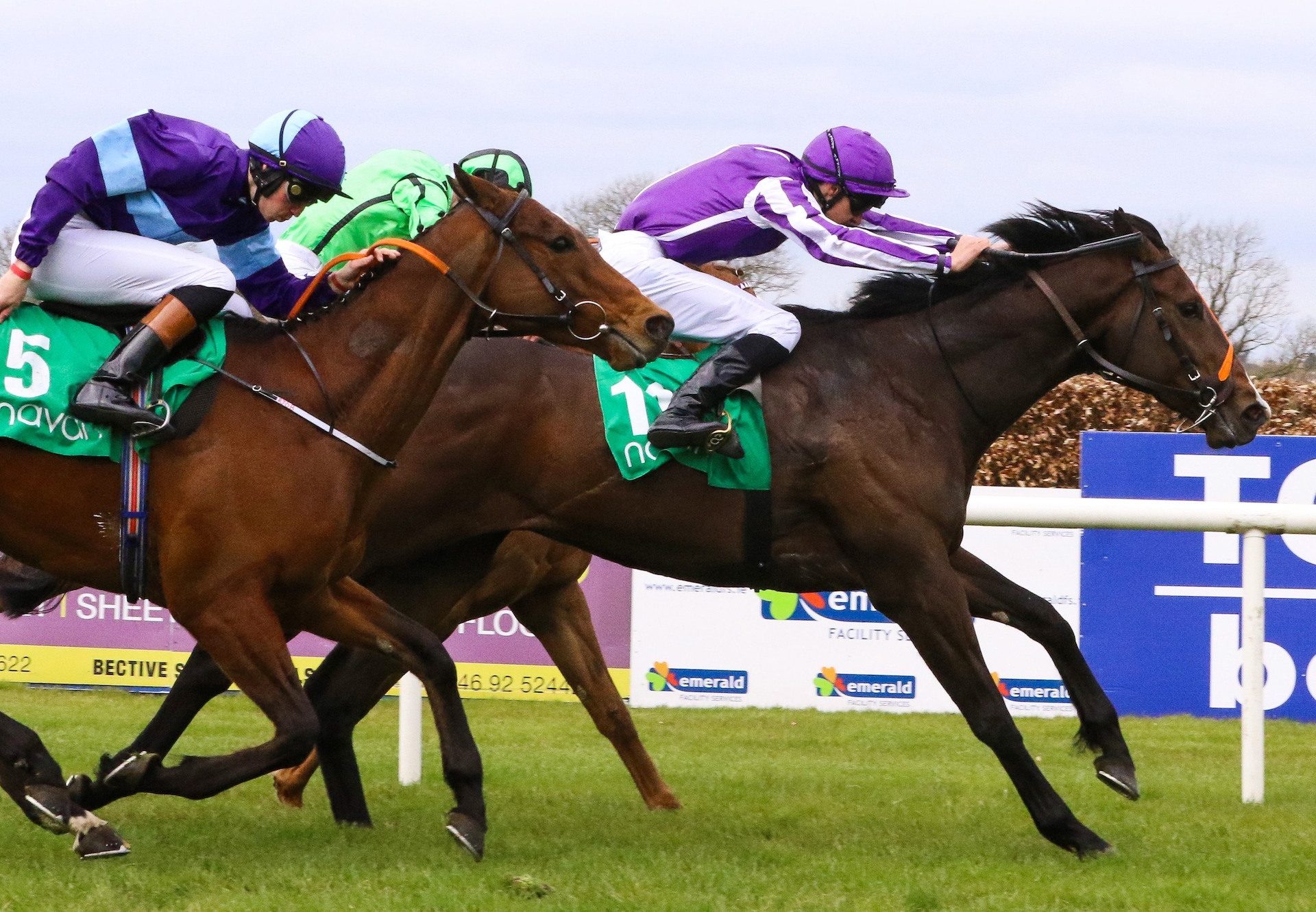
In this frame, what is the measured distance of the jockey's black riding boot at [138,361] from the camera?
4406 mm

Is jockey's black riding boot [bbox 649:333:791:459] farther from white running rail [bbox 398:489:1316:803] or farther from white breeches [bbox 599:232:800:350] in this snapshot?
white running rail [bbox 398:489:1316:803]

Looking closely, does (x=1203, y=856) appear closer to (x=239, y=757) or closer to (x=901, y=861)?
(x=901, y=861)

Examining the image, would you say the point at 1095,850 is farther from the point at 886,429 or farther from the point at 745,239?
the point at 745,239

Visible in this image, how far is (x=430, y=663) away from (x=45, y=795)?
1.07 m

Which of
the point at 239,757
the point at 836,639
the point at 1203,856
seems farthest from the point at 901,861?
the point at 836,639

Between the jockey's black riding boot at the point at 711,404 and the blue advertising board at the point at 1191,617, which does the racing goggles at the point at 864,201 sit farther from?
the blue advertising board at the point at 1191,617

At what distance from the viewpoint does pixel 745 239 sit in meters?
5.68

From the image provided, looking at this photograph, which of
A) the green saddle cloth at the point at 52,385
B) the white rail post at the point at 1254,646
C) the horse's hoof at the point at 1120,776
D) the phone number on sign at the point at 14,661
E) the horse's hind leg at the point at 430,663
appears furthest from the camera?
the phone number on sign at the point at 14,661

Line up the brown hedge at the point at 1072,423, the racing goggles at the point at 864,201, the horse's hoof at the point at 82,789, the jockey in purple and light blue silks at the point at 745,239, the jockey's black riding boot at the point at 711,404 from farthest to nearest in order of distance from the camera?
the brown hedge at the point at 1072,423 < the racing goggles at the point at 864,201 < the jockey in purple and light blue silks at the point at 745,239 < the jockey's black riding boot at the point at 711,404 < the horse's hoof at the point at 82,789

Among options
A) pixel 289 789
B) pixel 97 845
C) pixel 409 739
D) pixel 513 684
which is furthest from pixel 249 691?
pixel 513 684

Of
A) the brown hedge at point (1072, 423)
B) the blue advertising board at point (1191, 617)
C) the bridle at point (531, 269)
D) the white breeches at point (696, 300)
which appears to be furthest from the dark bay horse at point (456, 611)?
the brown hedge at point (1072, 423)

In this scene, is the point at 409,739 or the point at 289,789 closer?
the point at 289,789

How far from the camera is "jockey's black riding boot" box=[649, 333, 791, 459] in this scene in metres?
5.20

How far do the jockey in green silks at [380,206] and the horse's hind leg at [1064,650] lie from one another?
2.07 m
